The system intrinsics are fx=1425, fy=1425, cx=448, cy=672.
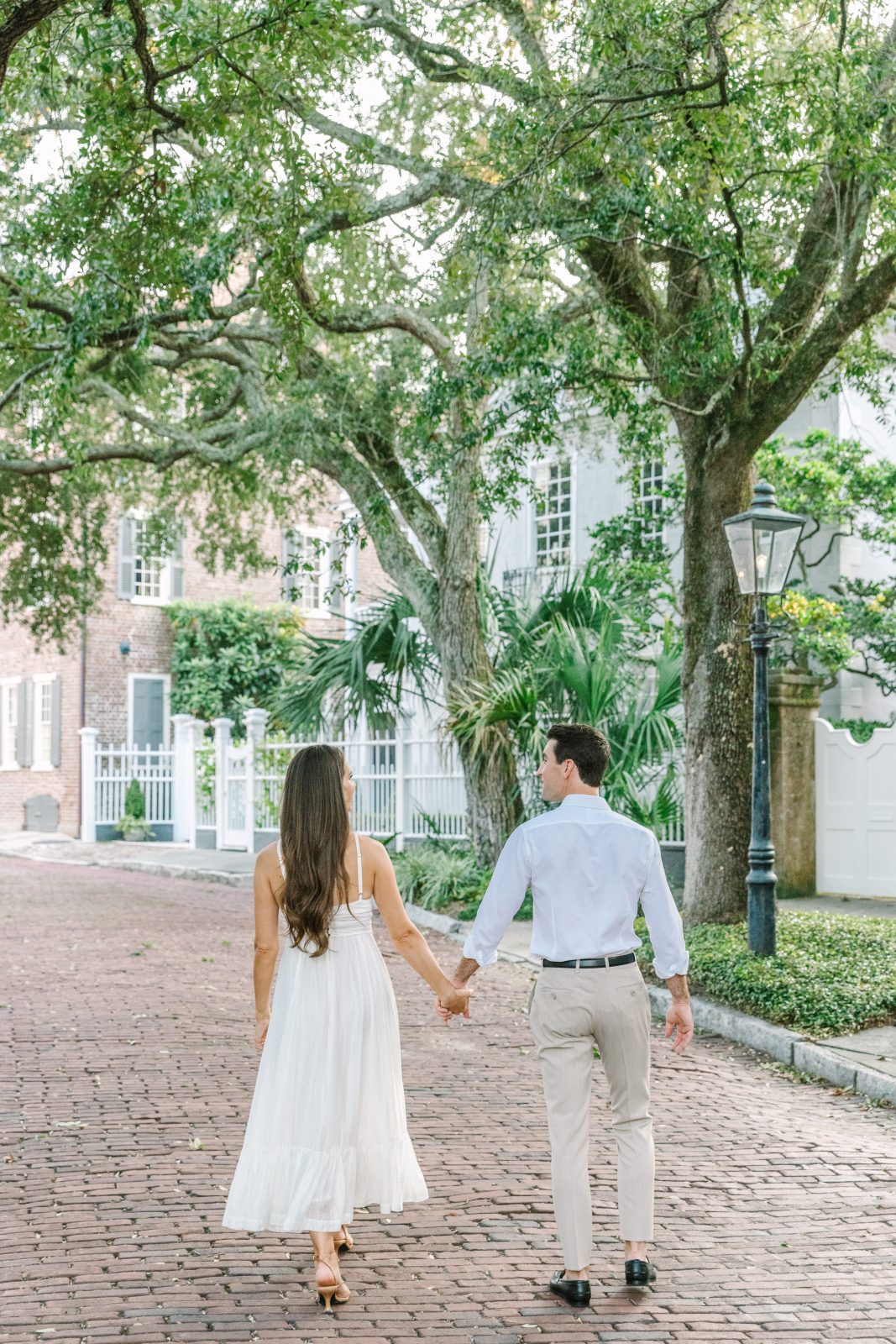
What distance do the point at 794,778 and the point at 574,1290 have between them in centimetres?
1064

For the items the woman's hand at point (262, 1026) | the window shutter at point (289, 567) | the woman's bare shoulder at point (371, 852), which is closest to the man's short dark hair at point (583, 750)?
the woman's bare shoulder at point (371, 852)

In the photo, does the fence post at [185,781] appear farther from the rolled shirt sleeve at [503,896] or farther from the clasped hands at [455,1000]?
the rolled shirt sleeve at [503,896]

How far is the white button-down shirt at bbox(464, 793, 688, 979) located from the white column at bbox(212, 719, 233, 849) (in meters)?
19.7

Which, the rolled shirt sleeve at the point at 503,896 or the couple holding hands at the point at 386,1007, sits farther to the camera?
the rolled shirt sleeve at the point at 503,896

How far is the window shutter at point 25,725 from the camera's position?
101 ft

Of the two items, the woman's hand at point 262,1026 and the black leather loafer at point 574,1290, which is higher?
the woman's hand at point 262,1026

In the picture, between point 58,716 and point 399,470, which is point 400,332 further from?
point 58,716

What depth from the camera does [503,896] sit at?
4723 mm

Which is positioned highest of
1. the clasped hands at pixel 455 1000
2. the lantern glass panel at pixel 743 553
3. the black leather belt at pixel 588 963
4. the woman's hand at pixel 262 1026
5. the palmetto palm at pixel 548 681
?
the lantern glass panel at pixel 743 553

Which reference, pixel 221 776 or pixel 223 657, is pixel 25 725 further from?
Answer: pixel 221 776

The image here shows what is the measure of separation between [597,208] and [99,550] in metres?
11.2

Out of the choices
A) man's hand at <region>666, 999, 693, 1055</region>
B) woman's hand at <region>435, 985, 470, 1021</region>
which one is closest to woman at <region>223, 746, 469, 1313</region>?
woman's hand at <region>435, 985, 470, 1021</region>

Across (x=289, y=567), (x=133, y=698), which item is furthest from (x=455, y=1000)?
(x=133, y=698)

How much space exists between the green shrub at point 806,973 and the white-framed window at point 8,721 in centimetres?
2275
